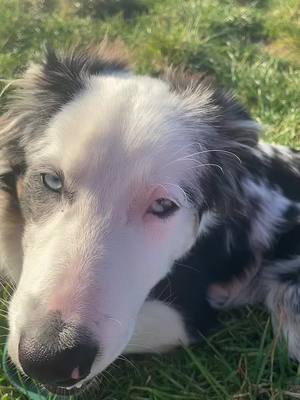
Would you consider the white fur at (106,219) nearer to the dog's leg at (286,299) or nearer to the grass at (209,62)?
the grass at (209,62)

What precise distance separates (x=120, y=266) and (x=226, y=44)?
405 centimetres

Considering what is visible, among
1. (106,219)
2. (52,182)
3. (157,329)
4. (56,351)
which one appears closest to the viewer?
(56,351)

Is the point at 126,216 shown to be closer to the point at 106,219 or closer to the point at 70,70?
the point at 106,219

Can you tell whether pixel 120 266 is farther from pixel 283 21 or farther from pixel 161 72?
pixel 283 21

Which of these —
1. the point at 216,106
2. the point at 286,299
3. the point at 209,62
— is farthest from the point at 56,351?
the point at 209,62

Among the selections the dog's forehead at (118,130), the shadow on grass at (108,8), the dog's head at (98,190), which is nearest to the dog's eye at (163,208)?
the dog's head at (98,190)

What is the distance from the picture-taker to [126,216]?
261cm

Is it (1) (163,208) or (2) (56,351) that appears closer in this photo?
(2) (56,351)

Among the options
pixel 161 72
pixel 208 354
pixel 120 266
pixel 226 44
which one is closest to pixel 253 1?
pixel 226 44

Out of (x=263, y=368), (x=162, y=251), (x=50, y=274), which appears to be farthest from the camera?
(x=263, y=368)

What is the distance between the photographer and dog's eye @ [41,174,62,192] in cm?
266

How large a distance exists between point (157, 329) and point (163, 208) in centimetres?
84

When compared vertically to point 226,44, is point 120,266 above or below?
above

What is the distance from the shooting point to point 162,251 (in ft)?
8.95
